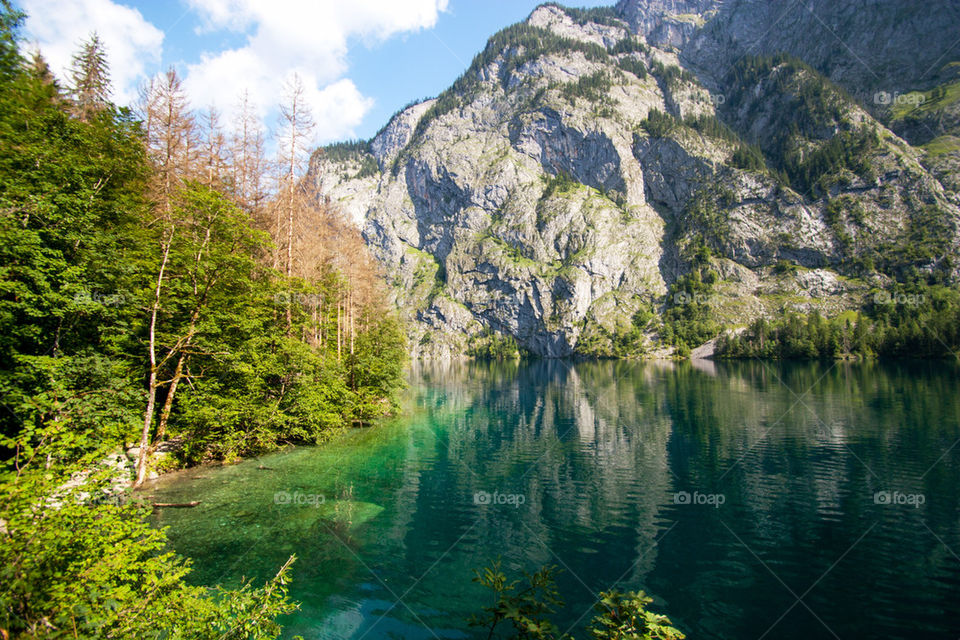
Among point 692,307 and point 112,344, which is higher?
point 692,307

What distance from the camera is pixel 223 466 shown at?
2427 centimetres

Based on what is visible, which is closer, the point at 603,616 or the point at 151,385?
the point at 603,616

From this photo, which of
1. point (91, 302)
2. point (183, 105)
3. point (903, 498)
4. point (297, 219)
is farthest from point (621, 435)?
point (183, 105)

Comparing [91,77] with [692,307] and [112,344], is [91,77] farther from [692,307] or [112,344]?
[692,307]

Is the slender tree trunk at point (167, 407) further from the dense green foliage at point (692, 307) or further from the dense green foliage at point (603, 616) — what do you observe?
the dense green foliage at point (692, 307)

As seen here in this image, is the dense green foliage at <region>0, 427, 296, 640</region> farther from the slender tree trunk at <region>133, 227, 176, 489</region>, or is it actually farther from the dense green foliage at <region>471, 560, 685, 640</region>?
the slender tree trunk at <region>133, 227, 176, 489</region>

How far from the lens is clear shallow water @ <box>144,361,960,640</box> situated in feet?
39.3

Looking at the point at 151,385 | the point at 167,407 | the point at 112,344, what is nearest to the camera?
the point at 151,385

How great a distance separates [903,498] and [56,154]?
40.3 metres

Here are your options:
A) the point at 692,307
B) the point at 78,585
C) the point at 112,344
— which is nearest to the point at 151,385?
the point at 112,344

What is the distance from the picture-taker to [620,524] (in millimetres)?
17750

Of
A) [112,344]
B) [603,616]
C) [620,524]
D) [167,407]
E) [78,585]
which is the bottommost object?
[620,524]

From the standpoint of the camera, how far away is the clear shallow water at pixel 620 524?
39.3ft

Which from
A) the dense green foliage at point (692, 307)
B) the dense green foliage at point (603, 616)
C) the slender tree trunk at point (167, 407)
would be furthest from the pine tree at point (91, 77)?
the dense green foliage at point (692, 307)
